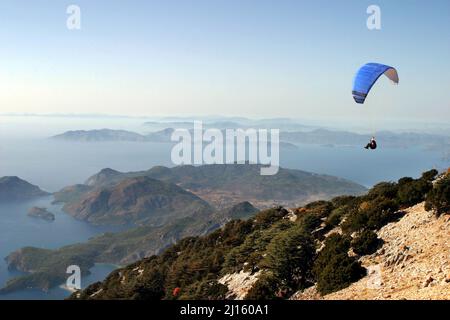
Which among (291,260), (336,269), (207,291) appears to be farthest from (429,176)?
(207,291)

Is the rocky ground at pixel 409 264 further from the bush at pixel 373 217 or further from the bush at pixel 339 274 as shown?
the bush at pixel 373 217

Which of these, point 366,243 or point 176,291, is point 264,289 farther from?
point 176,291

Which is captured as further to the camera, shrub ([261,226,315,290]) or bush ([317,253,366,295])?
shrub ([261,226,315,290])

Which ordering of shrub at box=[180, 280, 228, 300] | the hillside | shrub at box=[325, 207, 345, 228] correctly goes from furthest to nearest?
shrub at box=[325, 207, 345, 228]
shrub at box=[180, 280, 228, 300]
the hillside

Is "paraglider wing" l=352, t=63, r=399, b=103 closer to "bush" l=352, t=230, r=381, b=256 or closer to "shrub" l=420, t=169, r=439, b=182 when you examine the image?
"shrub" l=420, t=169, r=439, b=182

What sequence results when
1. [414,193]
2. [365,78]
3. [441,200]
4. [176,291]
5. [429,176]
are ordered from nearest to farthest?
[441,200] → [414,193] → [365,78] → [429,176] → [176,291]

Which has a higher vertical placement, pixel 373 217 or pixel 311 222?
pixel 373 217

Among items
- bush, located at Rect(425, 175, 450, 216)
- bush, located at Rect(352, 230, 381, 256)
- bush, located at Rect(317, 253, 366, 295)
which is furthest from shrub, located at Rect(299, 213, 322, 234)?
bush, located at Rect(425, 175, 450, 216)

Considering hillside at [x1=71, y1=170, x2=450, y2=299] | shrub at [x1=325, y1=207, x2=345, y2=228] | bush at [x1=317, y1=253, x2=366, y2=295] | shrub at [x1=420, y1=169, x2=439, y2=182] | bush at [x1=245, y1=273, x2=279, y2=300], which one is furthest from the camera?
shrub at [x1=325, y1=207, x2=345, y2=228]
